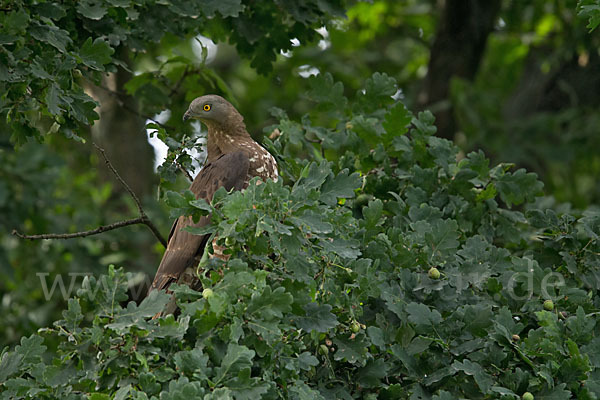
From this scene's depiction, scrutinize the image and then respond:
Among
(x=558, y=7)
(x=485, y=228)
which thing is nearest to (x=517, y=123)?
(x=558, y=7)

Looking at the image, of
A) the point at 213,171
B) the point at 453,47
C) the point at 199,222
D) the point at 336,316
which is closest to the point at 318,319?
the point at 336,316

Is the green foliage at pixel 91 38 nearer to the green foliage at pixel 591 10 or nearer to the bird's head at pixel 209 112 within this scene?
the bird's head at pixel 209 112

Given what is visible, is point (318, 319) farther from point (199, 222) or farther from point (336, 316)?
point (199, 222)

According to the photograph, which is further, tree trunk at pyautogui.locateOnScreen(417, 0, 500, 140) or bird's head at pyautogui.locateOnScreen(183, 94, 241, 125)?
tree trunk at pyautogui.locateOnScreen(417, 0, 500, 140)

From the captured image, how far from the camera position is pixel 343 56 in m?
10.8

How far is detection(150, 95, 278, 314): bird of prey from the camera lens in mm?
4215

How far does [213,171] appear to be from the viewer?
453cm

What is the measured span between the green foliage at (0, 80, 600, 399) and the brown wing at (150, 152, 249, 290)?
41 centimetres

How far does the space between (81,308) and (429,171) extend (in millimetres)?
1908

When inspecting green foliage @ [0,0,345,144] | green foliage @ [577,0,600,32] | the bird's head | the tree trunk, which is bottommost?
the tree trunk

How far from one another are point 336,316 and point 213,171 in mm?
1598

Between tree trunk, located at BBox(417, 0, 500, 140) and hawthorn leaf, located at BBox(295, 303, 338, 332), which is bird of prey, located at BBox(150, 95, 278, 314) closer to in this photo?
hawthorn leaf, located at BBox(295, 303, 338, 332)

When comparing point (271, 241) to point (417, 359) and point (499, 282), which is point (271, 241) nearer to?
point (417, 359)

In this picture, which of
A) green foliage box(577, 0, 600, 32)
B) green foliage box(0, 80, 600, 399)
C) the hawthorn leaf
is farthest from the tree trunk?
the hawthorn leaf
